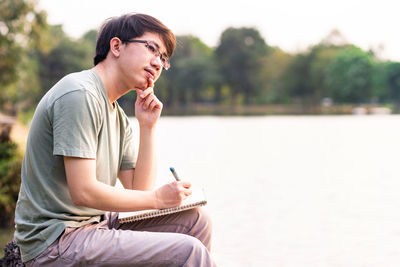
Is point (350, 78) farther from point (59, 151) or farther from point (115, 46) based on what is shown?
point (59, 151)

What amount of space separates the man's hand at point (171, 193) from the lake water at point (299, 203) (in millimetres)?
2359

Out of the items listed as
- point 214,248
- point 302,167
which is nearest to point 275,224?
point 214,248

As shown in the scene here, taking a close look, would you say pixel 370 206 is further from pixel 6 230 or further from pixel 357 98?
pixel 357 98

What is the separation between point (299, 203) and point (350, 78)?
58983 millimetres

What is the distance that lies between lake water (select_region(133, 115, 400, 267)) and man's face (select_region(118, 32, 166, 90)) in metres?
2.49

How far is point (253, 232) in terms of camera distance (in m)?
5.70

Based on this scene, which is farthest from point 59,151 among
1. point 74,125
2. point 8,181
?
point 8,181

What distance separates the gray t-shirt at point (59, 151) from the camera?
6.81ft

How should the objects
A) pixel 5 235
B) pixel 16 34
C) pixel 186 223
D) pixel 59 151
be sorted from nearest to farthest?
pixel 59 151 → pixel 186 223 → pixel 5 235 → pixel 16 34

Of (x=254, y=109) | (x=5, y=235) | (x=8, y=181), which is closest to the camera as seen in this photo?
(x=5, y=235)

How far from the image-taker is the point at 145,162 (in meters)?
2.73

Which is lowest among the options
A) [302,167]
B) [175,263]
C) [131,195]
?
[302,167]

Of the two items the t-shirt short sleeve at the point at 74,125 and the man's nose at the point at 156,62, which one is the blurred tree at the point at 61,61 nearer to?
the man's nose at the point at 156,62

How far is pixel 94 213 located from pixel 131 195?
0.23 meters
